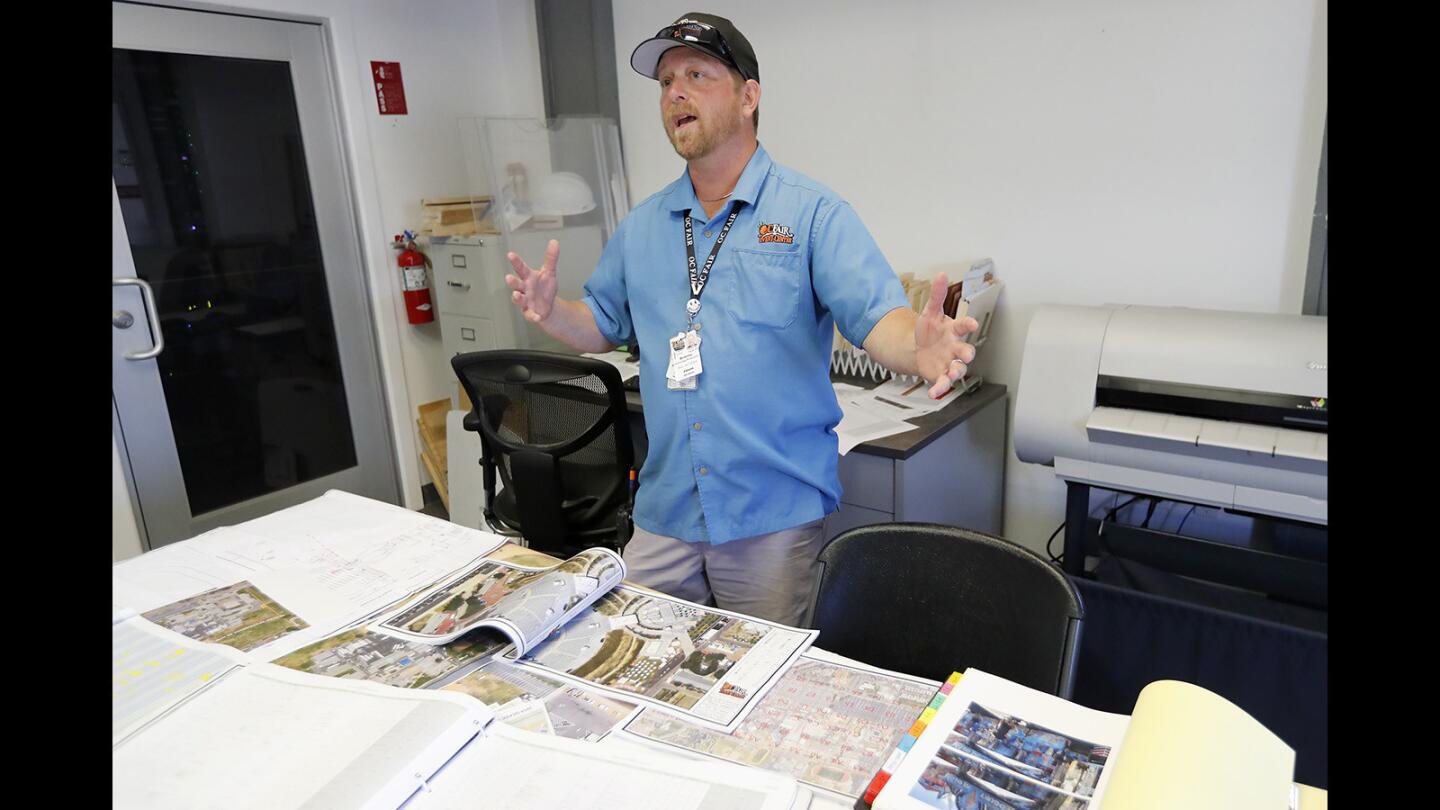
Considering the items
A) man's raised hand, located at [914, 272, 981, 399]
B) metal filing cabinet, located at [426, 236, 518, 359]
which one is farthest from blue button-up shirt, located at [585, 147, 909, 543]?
metal filing cabinet, located at [426, 236, 518, 359]

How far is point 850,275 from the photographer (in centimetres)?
151

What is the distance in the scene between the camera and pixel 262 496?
3244mm

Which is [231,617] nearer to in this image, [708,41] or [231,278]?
[708,41]

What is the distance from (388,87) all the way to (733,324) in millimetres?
2483

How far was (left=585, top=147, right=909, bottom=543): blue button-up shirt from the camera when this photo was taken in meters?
1.56

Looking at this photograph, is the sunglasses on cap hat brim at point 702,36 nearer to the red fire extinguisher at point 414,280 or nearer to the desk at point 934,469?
the desk at point 934,469

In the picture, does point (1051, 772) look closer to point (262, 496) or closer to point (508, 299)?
point (508, 299)

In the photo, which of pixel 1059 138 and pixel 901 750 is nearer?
pixel 901 750

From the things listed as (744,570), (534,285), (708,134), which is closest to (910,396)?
(744,570)

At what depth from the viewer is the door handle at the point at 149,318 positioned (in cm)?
270

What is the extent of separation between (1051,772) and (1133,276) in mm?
1868

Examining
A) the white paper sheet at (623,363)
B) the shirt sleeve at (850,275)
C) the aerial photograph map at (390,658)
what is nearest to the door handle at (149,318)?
the white paper sheet at (623,363)

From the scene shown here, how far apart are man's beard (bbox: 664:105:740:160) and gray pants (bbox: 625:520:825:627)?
0.78m

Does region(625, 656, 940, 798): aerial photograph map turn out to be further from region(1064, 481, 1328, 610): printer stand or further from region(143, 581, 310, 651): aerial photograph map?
region(1064, 481, 1328, 610): printer stand
